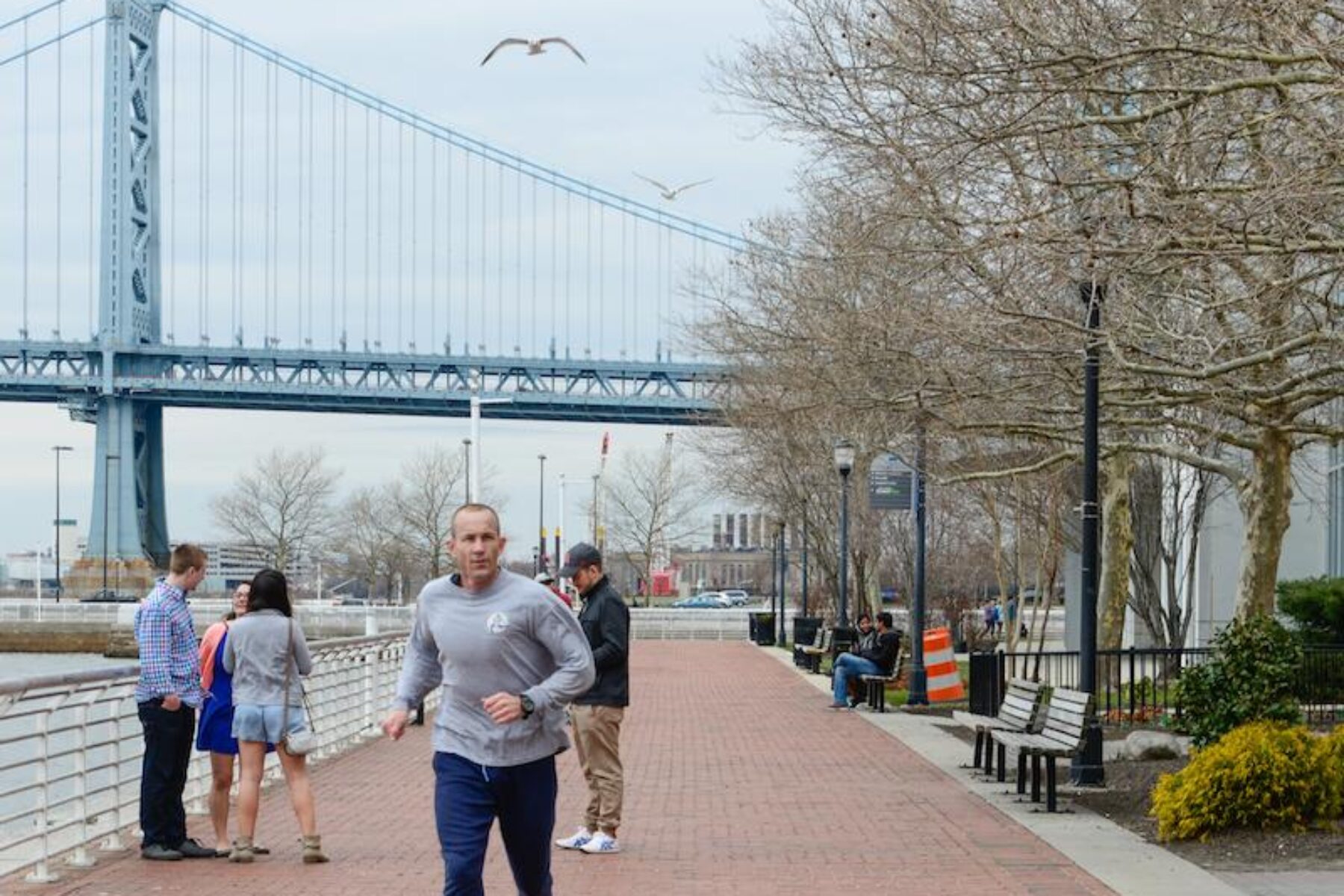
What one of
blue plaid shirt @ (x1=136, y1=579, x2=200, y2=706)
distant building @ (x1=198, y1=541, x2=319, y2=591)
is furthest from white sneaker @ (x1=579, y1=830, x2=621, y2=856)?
distant building @ (x1=198, y1=541, x2=319, y2=591)

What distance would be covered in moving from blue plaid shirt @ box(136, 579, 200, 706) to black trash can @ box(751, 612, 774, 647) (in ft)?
152

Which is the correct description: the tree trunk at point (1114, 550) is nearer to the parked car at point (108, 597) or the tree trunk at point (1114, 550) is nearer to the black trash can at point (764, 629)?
the black trash can at point (764, 629)

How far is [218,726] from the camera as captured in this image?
13.2m

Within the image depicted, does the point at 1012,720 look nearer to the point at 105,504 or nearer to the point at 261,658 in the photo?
the point at 261,658

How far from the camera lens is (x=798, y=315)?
25.8 metres

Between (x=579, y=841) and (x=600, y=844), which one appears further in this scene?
(x=579, y=841)

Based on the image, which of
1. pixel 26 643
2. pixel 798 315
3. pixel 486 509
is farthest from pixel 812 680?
pixel 26 643

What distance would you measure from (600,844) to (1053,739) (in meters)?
4.17

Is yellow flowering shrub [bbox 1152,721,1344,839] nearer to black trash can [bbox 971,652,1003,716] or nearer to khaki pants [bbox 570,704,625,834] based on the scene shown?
khaki pants [bbox 570,704,625,834]

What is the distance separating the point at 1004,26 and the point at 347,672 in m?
12.5

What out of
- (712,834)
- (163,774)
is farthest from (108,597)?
(163,774)

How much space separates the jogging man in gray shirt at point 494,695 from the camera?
8102 mm

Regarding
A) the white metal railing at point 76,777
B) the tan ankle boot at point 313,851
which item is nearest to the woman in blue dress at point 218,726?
the white metal railing at point 76,777

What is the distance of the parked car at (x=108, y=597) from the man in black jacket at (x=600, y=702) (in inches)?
2703
